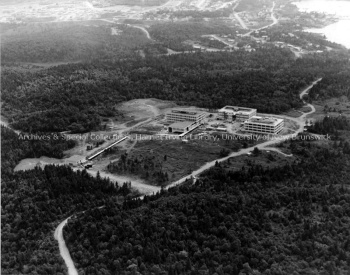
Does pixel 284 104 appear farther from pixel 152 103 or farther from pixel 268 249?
pixel 268 249

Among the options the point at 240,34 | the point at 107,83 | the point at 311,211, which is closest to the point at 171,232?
the point at 311,211

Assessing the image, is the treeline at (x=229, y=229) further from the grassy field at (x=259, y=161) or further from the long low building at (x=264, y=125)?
the long low building at (x=264, y=125)

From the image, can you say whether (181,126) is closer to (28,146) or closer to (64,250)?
(28,146)

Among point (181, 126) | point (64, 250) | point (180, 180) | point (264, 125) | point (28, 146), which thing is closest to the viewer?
point (64, 250)

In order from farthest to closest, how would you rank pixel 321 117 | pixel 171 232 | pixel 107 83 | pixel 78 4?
pixel 78 4 < pixel 107 83 < pixel 321 117 < pixel 171 232

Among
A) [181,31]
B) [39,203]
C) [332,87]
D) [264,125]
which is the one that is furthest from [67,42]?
[39,203]

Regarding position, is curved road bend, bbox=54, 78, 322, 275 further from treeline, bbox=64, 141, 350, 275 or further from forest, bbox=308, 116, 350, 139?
forest, bbox=308, 116, 350, 139
